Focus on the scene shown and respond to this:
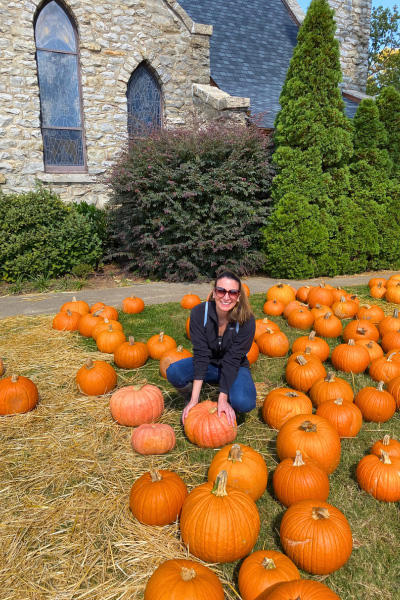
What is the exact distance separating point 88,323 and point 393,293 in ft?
13.5

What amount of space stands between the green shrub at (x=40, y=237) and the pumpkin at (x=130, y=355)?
438cm

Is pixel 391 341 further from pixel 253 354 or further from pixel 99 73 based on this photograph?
pixel 99 73

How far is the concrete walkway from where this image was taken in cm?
631

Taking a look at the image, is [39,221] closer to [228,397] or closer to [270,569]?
[228,397]

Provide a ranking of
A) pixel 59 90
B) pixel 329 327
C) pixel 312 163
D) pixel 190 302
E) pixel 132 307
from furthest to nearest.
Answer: pixel 59 90 → pixel 312 163 → pixel 190 302 → pixel 132 307 → pixel 329 327

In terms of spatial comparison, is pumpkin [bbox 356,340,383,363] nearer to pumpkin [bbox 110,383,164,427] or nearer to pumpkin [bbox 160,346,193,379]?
pumpkin [bbox 160,346,193,379]

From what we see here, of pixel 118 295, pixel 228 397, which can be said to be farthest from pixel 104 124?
pixel 228 397

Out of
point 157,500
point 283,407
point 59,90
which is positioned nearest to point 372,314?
point 283,407

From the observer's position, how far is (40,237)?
7.79 m

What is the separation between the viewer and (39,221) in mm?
7902

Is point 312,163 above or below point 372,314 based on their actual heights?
above

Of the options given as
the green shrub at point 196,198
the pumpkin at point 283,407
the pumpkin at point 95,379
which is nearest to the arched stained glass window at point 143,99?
the green shrub at point 196,198

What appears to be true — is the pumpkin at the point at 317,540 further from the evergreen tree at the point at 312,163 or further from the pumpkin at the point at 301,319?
the evergreen tree at the point at 312,163

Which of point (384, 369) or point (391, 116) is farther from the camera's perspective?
point (391, 116)
